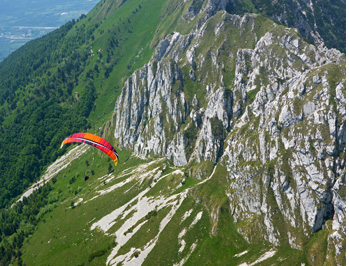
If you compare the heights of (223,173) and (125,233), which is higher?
(223,173)

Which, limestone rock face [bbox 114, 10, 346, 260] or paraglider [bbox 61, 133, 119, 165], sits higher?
paraglider [bbox 61, 133, 119, 165]

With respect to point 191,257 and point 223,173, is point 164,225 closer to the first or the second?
point 191,257

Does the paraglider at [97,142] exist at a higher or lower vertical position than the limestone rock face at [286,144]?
higher

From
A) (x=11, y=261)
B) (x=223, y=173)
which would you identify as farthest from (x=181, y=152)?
(x=11, y=261)

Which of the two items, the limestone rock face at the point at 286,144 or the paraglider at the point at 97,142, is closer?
the limestone rock face at the point at 286,144

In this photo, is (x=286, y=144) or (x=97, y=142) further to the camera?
(x=286, y=144)

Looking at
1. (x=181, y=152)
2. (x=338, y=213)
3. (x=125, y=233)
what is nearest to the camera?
(x=338, y=213)

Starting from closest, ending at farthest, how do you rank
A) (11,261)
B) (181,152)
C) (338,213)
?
(338,213)
(11,261)
(181,152)

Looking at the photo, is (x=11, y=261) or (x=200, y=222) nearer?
(x=200, y=222)

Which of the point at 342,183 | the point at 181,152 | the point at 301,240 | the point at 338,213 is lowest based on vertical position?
the point at 301,240

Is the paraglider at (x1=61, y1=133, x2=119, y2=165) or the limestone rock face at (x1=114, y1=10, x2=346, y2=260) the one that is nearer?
the limestone rock face at (x1=114, y1=10, x2=346, y2=260)

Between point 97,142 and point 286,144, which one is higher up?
point 97,142
